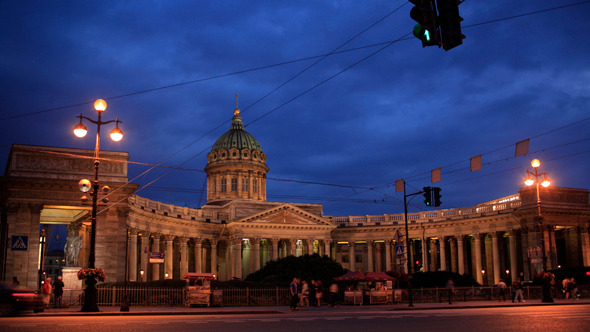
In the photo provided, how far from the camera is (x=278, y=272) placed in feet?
180

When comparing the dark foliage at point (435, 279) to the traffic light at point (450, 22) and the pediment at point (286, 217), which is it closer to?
the pediment at point (286, 217)

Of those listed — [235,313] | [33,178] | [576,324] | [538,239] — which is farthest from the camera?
[538,239]

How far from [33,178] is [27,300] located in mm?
24531

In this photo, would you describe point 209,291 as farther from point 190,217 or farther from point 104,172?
point 190,217

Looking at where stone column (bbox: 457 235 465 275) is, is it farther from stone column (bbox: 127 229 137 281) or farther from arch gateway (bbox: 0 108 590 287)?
stone column (bbox: 127 229 137 281)

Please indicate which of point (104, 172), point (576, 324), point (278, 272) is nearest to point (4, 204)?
point (104, 172)

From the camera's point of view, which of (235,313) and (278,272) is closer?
(235,313)

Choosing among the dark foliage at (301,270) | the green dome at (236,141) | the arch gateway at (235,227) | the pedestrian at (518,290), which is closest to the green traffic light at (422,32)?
the arch gateway at (235,227)

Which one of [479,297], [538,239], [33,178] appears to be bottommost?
[479,297]

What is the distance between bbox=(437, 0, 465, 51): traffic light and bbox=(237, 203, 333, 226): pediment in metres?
65.2

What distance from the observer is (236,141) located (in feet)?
320

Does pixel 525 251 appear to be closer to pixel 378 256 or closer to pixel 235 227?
pixel 378 256

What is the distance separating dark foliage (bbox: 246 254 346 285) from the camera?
53875 millimetres

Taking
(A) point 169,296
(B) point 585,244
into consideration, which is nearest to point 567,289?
(B) point 585,244
